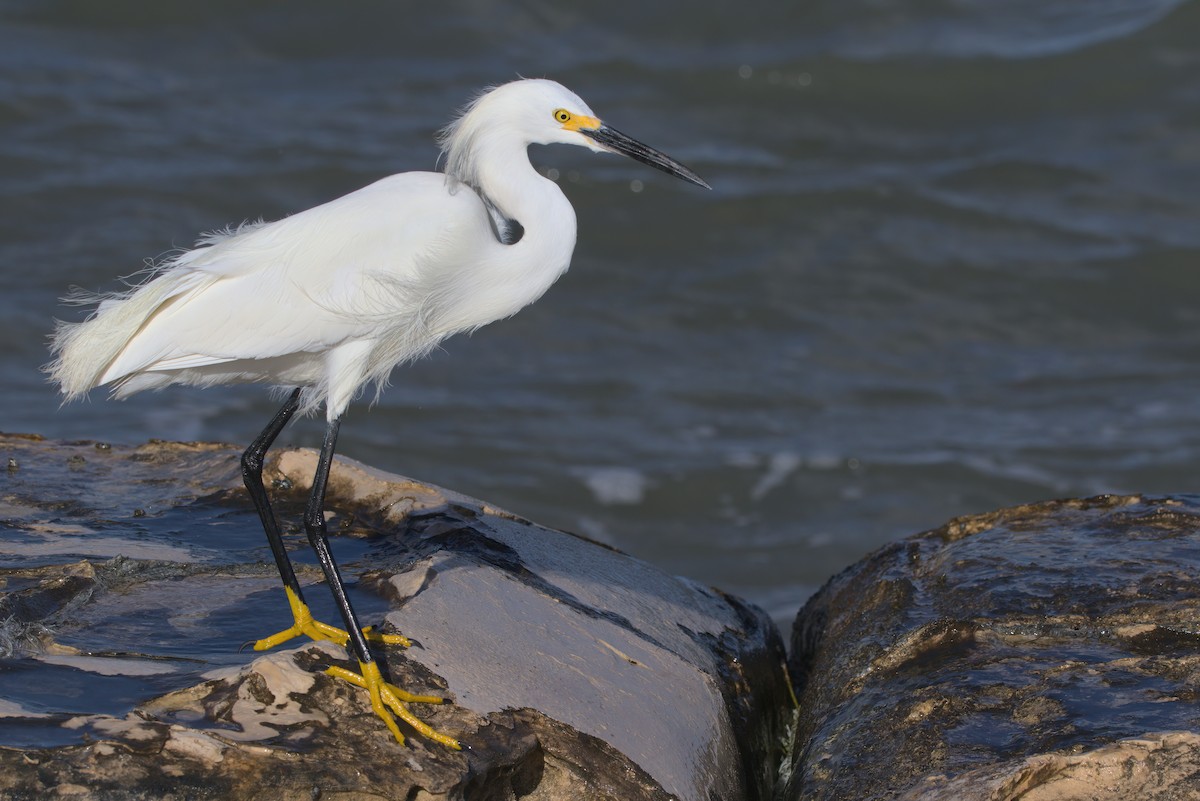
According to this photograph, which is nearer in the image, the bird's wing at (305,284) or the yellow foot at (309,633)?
the yellow foot at (309,633)

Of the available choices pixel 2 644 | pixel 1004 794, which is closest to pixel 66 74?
pixel 2 644

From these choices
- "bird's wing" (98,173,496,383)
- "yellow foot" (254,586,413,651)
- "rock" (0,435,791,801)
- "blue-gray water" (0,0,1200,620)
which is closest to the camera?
"rock" (0,435,791,801)

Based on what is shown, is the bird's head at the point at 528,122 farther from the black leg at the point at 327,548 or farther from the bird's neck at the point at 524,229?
the black leg at the point at 327,548

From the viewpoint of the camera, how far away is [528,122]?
3.96 meters

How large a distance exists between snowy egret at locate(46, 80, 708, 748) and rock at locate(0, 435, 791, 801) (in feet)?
1.17

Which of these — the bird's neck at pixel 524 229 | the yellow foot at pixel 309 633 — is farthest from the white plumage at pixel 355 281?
the yellow foot at pixel 309 633

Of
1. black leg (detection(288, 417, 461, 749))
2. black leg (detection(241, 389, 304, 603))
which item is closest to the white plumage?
black leg (detection(241, 389, 304, 603))

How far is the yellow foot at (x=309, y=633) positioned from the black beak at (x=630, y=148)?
1.61 meters

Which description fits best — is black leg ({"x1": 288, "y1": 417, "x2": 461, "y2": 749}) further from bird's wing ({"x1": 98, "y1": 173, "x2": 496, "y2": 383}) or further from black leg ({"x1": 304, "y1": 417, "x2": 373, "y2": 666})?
bird's wing ({"x1": 98, "y1": 173, "x2": 496, "y2": 383})

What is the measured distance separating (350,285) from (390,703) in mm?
1297

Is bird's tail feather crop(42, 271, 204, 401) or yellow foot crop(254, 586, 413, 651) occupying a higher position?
bird's tail feather crop(42, 271, 204, 401)

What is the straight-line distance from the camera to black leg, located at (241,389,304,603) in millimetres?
3570

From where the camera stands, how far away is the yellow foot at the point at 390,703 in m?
2.96

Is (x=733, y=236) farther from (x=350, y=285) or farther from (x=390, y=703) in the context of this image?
(x=390, y=703)
